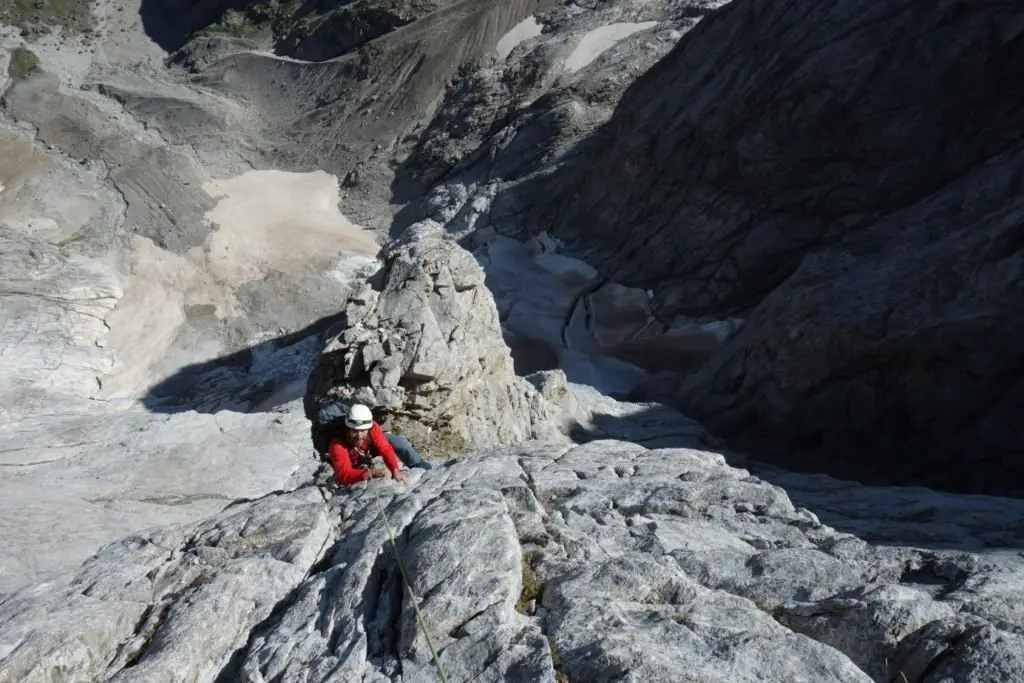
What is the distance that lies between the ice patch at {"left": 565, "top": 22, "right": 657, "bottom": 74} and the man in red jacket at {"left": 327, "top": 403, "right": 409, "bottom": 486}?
2621cm

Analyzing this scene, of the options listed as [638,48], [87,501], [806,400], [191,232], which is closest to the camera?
[87,501]

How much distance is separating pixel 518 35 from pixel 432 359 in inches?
1051

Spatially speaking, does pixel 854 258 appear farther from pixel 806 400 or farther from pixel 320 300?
pixel 320 300

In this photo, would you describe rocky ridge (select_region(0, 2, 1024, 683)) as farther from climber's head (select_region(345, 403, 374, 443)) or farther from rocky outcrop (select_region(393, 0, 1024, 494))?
climber's head (select_region(345, 403, 374, 443))

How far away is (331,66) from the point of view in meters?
39.7

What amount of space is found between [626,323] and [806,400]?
24.4ft

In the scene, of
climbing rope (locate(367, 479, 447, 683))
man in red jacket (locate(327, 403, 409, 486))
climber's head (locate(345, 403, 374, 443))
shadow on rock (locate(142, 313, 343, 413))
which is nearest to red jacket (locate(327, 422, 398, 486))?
man in red jacket (locate(327, 403, 409, 486))

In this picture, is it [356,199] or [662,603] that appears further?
[356,199]

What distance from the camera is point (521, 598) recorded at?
6.54 meters

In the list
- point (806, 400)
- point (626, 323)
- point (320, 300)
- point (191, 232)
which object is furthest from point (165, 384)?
point (806, 400)

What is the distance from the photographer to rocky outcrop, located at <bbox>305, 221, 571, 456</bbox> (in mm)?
12203

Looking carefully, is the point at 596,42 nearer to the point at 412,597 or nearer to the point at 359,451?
the point at 359,451

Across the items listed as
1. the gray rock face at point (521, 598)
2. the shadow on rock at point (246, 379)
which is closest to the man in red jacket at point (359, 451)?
the gray rock face at point (521, 598)

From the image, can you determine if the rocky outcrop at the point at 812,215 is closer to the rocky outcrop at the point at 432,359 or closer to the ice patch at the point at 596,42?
the ice patch at the point at 596,42
